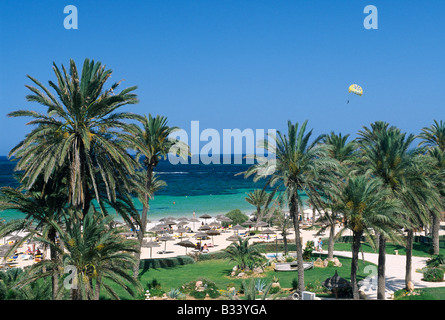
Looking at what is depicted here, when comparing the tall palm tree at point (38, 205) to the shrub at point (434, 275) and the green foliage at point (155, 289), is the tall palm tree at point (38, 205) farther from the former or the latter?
the shrub at point (434, 275)

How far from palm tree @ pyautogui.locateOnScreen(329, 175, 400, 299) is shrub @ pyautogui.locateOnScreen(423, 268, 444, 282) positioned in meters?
9.43

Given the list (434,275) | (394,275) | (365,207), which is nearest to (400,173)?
(365,207)

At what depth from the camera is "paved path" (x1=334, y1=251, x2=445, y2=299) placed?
82.4ft

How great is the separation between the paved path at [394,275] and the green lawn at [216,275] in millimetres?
1811

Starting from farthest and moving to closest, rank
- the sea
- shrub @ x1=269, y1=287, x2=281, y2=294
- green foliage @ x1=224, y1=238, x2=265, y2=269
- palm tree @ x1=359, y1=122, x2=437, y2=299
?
the sea
green foliage @ x1=224, y1=238, x2=265, y2=269
shrub @ x1=269, y1=287, x2=281, y2=294
palm tree @ x1=359, y1=122, x2=437, y2=299

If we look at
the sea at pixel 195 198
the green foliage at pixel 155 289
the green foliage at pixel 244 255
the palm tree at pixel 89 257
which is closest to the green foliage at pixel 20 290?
the palm tree at pixel 89 257

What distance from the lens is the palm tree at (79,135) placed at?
53.8ft

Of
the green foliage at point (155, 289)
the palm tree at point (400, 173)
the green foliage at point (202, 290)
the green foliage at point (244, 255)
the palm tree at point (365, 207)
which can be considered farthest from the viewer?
the green foliage at point (244, 255)

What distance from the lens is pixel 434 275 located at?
88.1 ft

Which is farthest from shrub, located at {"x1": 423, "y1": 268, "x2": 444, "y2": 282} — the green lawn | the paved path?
the green lawn

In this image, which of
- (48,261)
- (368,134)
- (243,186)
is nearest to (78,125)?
(48,261)

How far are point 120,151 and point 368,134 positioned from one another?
1167 inches

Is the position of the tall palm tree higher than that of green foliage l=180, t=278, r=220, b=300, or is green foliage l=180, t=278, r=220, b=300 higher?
the tall palm tree

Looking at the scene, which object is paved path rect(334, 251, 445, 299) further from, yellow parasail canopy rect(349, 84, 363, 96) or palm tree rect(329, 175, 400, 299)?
yellow parasail canopy rect(349, 84, 363, 96)
